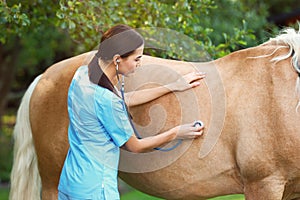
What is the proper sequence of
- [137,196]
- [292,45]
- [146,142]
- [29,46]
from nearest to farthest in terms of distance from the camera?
[146,142], [292,45], [137,196], [29,46]

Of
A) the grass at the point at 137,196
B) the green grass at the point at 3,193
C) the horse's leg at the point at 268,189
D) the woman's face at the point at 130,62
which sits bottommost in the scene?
the green grass at the point at 3,193

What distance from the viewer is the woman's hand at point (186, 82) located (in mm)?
3129

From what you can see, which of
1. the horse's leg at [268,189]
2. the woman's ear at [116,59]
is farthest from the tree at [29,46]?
the horse's leg at [268,189]

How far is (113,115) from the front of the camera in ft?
8.54

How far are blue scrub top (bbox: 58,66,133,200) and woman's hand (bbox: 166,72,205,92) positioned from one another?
0.59 m

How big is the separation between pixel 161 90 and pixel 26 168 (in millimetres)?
1231

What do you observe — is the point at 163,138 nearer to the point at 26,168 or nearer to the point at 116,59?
the point at 116,59

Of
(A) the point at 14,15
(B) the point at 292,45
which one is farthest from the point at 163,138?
(A) the point at 14,15

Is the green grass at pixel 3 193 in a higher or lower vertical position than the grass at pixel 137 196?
lower

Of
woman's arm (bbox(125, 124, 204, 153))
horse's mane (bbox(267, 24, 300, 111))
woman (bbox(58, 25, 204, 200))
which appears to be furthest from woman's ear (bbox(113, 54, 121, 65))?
horse's mane (bbox(267, 24, 300, 111))

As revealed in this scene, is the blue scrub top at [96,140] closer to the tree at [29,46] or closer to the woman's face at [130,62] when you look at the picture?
the woman's face at [130,62]

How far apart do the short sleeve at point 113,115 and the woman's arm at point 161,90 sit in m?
0.57

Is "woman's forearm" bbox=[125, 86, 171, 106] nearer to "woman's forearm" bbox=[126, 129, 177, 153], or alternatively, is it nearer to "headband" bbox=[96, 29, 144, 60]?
"woman's forearm" bbox=[126, 129, 177, 153]

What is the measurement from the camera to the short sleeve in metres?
2.59
